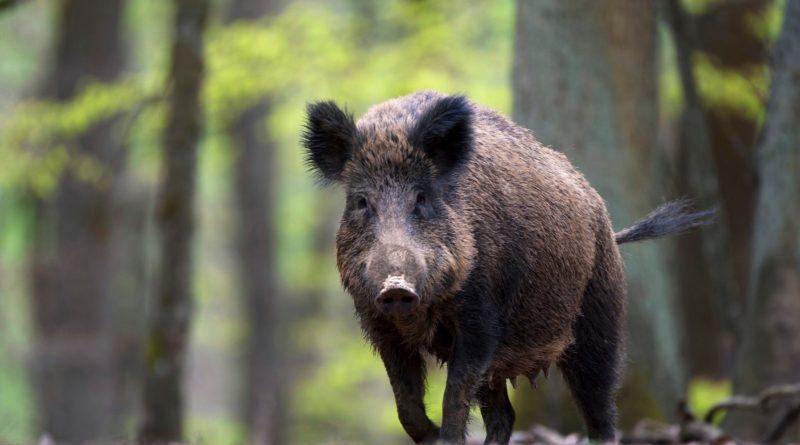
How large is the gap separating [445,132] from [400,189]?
36 centimetres

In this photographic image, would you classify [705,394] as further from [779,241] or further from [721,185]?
[779,241]

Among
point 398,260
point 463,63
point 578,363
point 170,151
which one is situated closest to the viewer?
point 398,260

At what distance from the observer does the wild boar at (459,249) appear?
496 cm

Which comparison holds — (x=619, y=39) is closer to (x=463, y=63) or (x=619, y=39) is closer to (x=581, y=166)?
(x=581, y=166)

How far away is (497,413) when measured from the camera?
19.8ft

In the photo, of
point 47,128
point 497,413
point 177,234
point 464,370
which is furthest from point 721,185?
point 464,370

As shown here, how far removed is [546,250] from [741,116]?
7.94 m

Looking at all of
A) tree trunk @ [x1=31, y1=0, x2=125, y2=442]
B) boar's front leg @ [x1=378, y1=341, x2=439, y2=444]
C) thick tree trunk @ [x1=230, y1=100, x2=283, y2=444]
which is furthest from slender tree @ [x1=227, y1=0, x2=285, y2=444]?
boar's front leg @ [x1=378, y1=341, x2=439, y2=444]

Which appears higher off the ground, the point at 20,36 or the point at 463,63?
the point at 20,36

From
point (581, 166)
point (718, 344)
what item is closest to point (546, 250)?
point (581, 166)

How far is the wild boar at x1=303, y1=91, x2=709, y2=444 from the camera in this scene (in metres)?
4.96

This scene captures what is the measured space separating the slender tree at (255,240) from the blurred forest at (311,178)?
0.04 meters

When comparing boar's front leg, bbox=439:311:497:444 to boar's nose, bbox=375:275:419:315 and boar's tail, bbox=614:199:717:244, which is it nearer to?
boar's nose, bbox=375:275:419:315

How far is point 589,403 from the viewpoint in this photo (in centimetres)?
629
